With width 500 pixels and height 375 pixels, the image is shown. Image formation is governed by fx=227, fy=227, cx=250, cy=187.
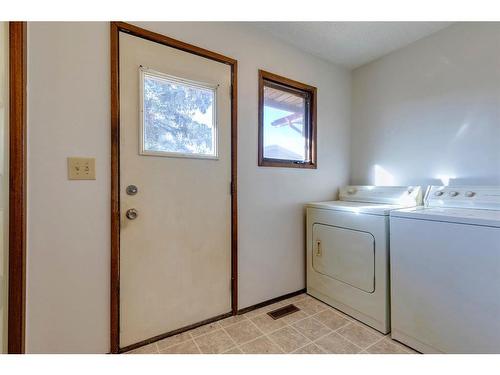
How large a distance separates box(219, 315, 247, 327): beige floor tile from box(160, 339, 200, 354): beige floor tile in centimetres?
27

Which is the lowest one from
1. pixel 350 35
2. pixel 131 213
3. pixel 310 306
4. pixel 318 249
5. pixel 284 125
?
pixel 310 306

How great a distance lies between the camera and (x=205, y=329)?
5.15 ft

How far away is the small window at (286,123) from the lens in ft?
6.26

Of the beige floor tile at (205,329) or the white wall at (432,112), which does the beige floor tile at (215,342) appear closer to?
the beige floor tile at (205,329)

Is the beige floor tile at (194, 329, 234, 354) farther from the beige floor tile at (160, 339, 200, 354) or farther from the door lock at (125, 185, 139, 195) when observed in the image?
the door lock at (125, 185, 139, 195)

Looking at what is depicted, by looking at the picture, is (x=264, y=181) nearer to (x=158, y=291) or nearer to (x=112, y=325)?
(x=158, y=291)

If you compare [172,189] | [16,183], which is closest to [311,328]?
[172,189]

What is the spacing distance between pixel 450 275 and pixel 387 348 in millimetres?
591

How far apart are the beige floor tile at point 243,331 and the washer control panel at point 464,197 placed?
5.11 ft

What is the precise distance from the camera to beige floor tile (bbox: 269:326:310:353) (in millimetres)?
1398

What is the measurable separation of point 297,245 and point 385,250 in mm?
744

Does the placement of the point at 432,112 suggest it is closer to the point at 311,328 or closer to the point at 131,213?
the point at 311,328

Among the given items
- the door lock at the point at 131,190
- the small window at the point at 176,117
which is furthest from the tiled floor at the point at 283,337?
the small window at the point at 176,117

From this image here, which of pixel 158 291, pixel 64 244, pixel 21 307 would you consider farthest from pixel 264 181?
pixel 21 307
